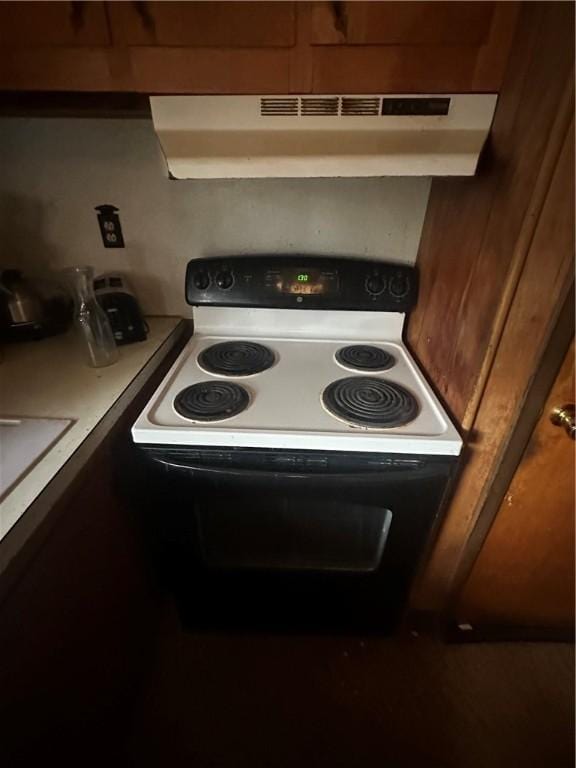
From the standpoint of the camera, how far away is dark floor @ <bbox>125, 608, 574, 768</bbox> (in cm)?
100

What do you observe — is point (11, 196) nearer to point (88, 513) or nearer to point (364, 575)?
point (88, 513)

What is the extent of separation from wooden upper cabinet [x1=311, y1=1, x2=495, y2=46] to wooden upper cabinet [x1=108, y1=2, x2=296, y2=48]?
6 centimetres

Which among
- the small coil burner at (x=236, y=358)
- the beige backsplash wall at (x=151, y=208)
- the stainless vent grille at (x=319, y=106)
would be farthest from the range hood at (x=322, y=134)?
the small coil burner at (x=236, y=358)

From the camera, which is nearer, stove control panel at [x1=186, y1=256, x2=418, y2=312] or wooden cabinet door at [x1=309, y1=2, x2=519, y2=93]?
wooden cabinet door at [x1=309, y1=2, x2=519, y2=93]

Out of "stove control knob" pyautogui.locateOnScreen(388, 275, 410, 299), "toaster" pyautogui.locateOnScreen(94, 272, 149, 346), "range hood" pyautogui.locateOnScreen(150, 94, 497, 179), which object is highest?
"range hood" pyautogui.locateOnScreen(150, 94, 497, 179)

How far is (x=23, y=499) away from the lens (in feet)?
1.99

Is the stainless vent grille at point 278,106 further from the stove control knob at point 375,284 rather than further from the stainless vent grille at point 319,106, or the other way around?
the stove control knob at point 375,284

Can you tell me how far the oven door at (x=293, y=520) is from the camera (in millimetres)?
811

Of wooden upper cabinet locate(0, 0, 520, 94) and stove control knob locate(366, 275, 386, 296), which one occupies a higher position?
wooden upper cabinet locate(0, 0, 520, 94)

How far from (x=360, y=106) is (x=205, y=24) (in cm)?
30

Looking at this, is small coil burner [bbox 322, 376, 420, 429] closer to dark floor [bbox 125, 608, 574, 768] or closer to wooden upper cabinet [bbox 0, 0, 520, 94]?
wooden upper cabinet [bbox 0, 0, 520, 94]

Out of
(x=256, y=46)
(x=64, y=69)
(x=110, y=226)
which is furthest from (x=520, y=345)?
(x=110, y=226)

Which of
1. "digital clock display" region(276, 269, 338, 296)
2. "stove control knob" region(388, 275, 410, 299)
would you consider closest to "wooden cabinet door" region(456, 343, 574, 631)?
"stove control knob" region(388, 275, 410, 299)

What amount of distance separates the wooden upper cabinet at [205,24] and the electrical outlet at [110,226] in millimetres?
538
